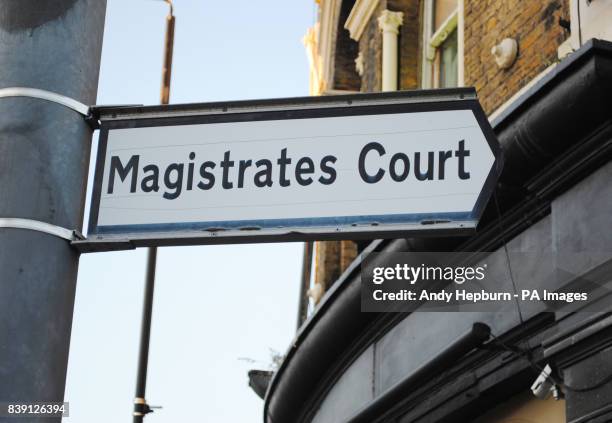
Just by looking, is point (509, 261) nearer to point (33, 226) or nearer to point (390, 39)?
point (33, 226)

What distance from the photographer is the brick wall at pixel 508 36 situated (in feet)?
23.1

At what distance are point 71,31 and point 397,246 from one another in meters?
4.55

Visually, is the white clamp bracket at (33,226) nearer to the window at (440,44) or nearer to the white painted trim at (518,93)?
the white painted trim at (518,93)

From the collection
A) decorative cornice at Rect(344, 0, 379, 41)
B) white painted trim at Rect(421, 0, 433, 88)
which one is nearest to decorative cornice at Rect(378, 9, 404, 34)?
white painted trim at Rect(421, 0, 433, 88)

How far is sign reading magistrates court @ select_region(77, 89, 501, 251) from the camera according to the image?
2.98m

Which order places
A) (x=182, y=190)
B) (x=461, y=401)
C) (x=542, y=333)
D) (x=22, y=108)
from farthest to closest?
(x=461, y=401) → (x=542, y=333) → (x=182, y=190) → (x=22, y=108)

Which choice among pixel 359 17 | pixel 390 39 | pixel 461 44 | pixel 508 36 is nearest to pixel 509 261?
pixel 508 36

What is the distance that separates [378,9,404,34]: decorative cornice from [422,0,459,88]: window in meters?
0.30

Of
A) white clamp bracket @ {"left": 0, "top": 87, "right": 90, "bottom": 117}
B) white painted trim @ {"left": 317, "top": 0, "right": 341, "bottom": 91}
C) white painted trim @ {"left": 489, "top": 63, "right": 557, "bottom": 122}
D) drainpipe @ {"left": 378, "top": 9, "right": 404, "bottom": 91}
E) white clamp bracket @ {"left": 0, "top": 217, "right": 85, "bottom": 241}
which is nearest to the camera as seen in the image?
white clamp bracket @ {"left": 0, "top": 217, "right": 85, "bottom": 241}

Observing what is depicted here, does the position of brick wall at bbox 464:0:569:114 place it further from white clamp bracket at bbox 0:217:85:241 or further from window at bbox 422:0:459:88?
white clamp bracket at bbox 0:217:85:241

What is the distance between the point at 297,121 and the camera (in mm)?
3141

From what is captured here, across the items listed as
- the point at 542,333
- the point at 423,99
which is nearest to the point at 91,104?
the point at 423,99

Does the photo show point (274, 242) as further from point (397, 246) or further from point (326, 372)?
point (326, 372)

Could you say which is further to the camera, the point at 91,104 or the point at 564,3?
the point at 564,3
